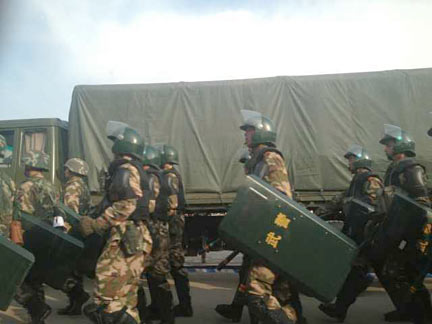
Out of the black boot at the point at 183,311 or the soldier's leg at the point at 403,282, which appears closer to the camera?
the soldier's leg at the point at 403,282

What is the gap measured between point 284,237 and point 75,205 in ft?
10.6

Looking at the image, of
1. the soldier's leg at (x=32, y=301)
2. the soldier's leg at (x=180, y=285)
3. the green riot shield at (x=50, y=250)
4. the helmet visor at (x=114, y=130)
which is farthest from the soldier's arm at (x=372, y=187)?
the soldier's leg at (x=32, y=301)

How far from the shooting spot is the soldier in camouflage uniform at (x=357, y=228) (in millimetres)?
4352

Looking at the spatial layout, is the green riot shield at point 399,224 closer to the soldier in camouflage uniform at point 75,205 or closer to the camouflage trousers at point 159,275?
the camouflage trousers at point 159,275

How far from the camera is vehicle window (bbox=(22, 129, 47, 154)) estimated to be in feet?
23.5

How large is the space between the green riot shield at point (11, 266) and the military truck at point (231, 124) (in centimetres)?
365

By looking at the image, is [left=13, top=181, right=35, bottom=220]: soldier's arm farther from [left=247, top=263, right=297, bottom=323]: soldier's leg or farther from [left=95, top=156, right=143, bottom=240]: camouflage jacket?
[left=247, top=263, right=297, bottom=323]: soldier's leg

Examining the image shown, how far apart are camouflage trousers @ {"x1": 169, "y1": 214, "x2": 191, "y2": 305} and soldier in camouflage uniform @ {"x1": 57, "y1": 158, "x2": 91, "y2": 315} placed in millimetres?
1081

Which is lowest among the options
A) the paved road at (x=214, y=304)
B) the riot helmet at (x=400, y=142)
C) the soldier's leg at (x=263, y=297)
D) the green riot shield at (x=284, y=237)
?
the paved road at (x=214, y=304)

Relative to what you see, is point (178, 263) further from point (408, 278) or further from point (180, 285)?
point (408, 278)

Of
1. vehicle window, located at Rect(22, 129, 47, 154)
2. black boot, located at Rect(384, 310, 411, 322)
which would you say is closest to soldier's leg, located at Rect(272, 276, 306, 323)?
black boot, located at Rect(384, 310, 411, 322)

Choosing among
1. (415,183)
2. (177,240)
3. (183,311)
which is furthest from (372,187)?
(183,311)

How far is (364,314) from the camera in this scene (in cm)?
546

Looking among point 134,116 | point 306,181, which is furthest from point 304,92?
point 134,116
